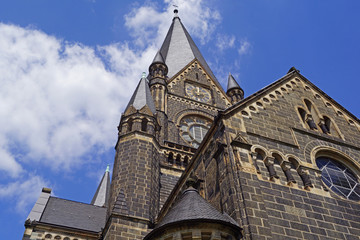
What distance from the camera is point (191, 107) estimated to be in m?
27.7

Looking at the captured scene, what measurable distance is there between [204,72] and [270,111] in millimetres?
19574

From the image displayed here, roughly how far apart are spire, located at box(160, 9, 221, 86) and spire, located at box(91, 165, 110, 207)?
10885mm

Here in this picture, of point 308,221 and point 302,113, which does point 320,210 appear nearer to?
point 308,221

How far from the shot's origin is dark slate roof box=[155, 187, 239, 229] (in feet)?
29.5

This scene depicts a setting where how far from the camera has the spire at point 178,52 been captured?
109 ft

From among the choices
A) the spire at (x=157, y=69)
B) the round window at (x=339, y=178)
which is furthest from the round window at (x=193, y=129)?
the round window at (x=339, y=178)

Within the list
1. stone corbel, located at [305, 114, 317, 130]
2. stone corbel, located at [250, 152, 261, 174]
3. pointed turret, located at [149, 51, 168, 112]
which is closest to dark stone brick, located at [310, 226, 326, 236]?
stone corbel, located at [250, 152, 261, 174]

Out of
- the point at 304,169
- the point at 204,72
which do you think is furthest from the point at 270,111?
the point at 204,72

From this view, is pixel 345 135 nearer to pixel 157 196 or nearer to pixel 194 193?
pixel 194 193

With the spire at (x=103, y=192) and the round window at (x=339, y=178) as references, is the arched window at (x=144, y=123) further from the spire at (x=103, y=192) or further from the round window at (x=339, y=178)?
the spire at (x=103, y=192)

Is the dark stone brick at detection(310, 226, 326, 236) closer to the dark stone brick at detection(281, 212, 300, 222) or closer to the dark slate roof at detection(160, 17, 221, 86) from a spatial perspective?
the dark stone brick at detection(281, 212, 300, 222)

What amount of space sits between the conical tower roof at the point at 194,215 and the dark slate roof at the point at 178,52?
2174 centimetres

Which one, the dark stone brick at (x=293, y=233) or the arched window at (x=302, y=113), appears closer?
the dark stone brick at (x=293, y=233)

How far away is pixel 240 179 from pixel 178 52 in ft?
88.1
